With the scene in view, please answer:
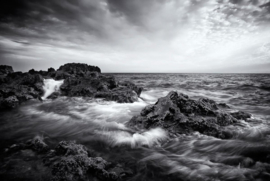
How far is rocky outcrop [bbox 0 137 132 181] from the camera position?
7.60ft

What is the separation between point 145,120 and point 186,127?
4.41ft

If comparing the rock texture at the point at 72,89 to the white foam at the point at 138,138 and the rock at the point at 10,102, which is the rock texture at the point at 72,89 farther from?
the white foam at the point at 138,138

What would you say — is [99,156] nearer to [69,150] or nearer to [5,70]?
[69,150]

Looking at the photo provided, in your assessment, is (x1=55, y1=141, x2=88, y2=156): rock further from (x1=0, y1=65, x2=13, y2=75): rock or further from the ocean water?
(x1=0, y1=65, x2=13, y2=75): rock

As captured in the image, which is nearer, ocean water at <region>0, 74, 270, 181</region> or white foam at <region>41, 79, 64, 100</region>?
ocean water at <region>0, 74, 270, 181</region>

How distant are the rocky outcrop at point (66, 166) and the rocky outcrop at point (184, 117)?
2.06 metres

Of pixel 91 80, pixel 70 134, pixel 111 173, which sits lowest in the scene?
pixel 70 134

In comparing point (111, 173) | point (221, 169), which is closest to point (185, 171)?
point (221, 169)

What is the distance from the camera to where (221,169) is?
2.87 meters

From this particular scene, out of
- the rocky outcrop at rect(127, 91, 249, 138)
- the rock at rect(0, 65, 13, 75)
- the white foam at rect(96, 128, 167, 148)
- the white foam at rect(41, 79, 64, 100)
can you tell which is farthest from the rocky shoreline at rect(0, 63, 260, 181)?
the rock at rect(0, 65, 13, 75)

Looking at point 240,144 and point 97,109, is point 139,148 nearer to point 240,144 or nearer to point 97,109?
point 240,144

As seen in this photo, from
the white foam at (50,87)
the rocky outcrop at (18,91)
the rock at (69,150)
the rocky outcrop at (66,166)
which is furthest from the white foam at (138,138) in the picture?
the white foam at (50,87)

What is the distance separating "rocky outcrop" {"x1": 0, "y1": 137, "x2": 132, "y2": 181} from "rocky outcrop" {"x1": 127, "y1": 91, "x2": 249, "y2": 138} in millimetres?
2057

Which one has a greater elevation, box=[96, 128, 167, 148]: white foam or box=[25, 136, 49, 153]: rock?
box=[25, 136, 49, 153]: rock
